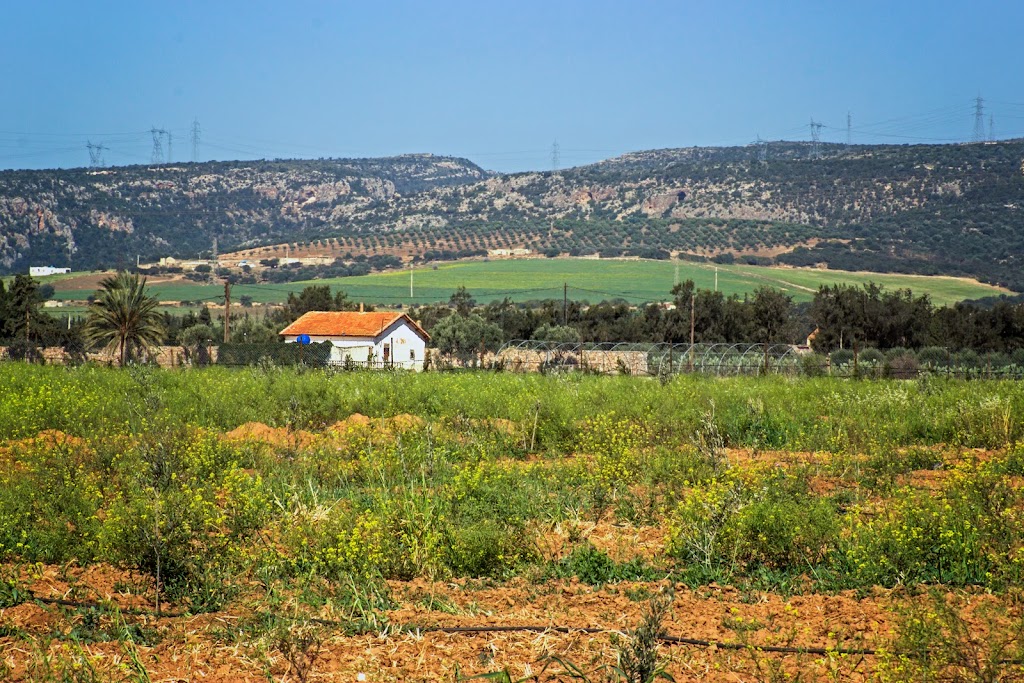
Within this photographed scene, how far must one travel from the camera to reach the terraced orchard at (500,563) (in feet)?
19.9

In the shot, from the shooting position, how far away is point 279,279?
4328 inches

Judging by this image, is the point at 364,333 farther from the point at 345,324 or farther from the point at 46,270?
the point at 46,270

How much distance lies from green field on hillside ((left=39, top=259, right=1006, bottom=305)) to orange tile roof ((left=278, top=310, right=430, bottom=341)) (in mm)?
28606

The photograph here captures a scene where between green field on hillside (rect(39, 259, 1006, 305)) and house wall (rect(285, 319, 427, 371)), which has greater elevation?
green field on hillside (rect(39, 259, 1006, 305))

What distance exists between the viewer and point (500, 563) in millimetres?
8227

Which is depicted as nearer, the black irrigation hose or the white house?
the black irrigation hose

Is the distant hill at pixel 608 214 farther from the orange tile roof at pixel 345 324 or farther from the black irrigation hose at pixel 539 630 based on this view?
the black irrigation hose at pixel 539 630

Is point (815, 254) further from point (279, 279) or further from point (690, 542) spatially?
point (690, 542)

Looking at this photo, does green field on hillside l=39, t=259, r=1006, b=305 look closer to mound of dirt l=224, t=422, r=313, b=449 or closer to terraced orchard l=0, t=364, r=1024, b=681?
mound of dirt l=224, t=422, r=313, b=449

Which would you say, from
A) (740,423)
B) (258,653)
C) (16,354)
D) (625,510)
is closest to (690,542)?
(625,510)

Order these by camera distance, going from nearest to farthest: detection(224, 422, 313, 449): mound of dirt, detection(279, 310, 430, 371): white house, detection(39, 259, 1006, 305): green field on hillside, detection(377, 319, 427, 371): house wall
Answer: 1. detection(224, 422, 313, 449): mound of dirt
2. detection(279, 310, 430, 371): white house
3. detection(377, 319, 427, 371): house wall
4. detection(39, 259, 1006, 305): green field on hillside

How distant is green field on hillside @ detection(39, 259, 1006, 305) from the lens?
89312mm

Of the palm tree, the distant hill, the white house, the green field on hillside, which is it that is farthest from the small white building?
the palm tree

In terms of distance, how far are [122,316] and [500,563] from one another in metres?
31.1
